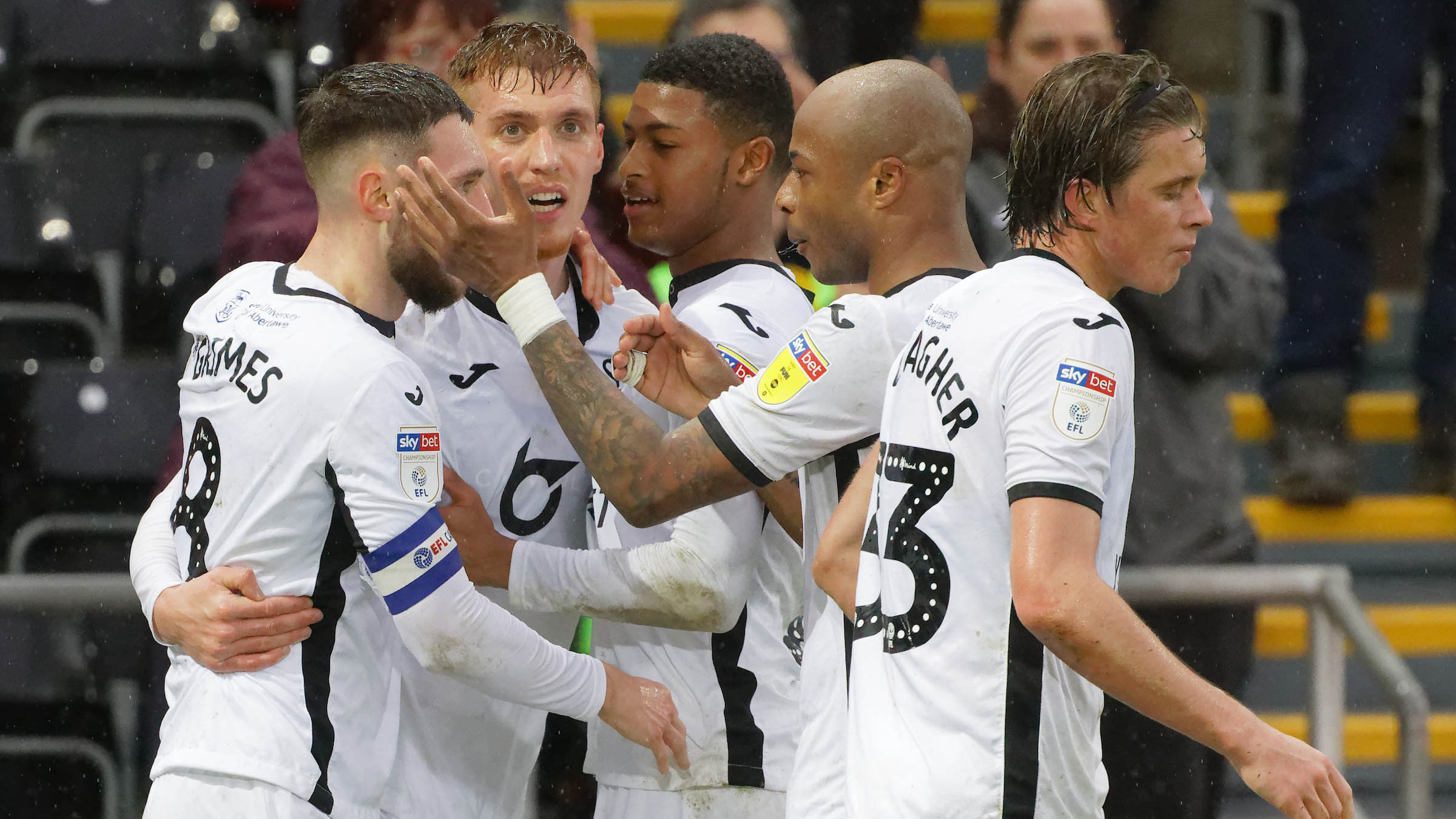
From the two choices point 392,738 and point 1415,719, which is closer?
point 392,738

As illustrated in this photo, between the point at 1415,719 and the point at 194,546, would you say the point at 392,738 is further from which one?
the point at 1415,719

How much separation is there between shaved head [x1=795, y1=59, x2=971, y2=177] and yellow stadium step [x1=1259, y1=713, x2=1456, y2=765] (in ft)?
8.97

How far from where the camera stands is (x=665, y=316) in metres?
2.80

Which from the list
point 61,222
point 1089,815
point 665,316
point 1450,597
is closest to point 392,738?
point 665,316

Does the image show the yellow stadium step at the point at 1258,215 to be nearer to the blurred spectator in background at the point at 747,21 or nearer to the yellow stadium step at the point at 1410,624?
the yellow stadium step at the point at 1410,624

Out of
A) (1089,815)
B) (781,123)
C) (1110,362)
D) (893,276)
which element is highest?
(781,123)

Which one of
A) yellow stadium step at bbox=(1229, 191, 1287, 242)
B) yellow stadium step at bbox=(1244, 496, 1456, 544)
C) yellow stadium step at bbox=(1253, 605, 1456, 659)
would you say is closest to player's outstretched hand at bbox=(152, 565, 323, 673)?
yellow stadium step at bbox=(1253, 605, 1456, 659)

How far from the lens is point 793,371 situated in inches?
104

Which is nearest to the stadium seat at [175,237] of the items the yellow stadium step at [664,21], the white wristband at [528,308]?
the yellow stadium step at [664,21]

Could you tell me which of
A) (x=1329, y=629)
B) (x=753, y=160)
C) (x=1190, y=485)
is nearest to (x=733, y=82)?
(x=753, y=160)

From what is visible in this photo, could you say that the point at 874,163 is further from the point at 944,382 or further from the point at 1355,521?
the point at 1355,521

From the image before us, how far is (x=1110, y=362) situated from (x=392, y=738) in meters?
1.31

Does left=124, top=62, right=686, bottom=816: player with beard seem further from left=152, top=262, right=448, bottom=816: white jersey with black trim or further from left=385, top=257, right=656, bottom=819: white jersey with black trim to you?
left=385, top=257, right=656, bottom=819: white jersey with black trim

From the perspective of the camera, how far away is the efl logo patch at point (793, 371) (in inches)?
103
